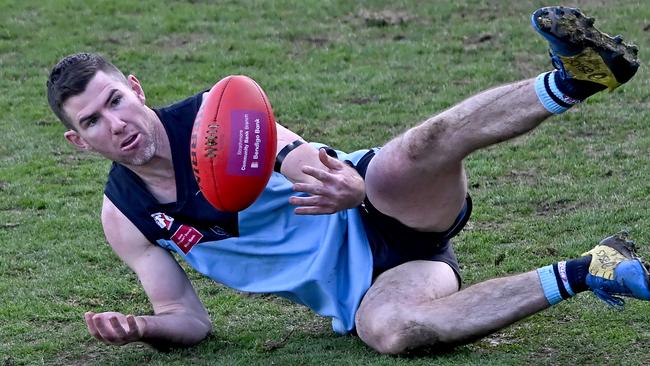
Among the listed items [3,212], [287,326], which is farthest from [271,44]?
[287,326]

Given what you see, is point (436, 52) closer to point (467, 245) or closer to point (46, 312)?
point (467, 245)

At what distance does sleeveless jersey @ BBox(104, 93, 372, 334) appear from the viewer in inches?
176

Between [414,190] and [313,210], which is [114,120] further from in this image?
[414,190]

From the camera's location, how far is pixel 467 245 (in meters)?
5.79

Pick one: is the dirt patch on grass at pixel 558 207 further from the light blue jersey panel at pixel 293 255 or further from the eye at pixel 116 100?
the eye at pixel 116 100

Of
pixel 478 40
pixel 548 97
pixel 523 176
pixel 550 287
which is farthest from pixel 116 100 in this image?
pixel 478 40

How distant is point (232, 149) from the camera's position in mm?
4023

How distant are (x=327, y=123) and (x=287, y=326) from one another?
399 centimetres

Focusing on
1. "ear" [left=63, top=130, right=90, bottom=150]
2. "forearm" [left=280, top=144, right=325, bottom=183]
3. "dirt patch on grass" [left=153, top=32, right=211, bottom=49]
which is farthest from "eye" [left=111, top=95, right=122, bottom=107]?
"dirt patch on grass" [left=153, top=32, right=211, bottom=49]

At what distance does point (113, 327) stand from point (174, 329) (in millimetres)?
423

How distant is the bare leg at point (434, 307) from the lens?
3.95m

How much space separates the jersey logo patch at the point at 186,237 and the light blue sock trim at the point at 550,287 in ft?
4.61

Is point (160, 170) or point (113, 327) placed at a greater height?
point (160, 170)

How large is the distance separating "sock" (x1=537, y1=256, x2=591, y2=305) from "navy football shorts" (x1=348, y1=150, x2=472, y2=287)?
1.97ft
